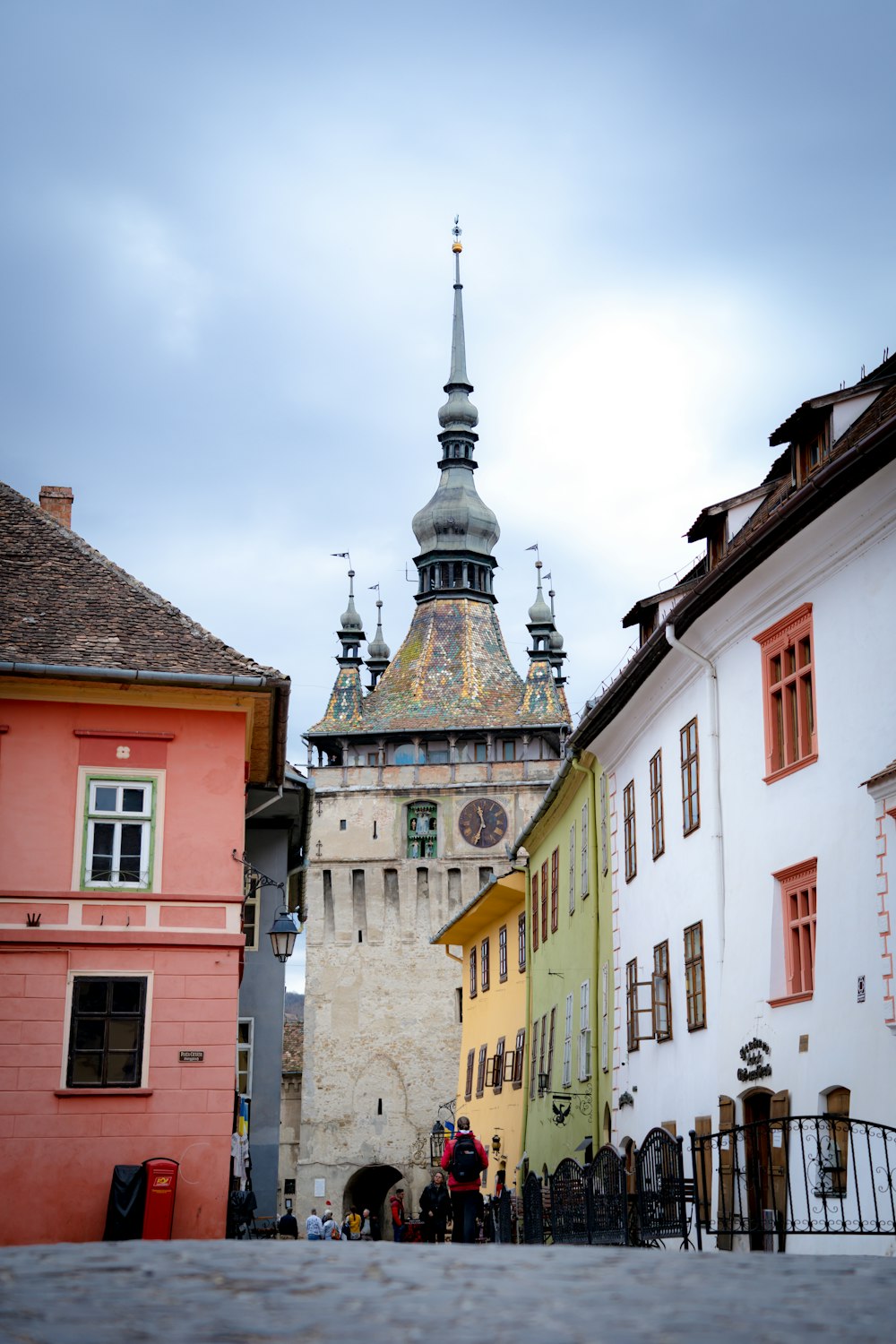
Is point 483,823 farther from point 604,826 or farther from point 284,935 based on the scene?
point 284,935

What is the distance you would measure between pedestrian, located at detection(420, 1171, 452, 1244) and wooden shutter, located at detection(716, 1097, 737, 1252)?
3.38 meters

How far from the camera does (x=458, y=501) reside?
296 ft

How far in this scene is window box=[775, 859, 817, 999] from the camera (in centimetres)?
1606

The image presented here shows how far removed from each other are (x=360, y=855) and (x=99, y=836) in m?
53.0

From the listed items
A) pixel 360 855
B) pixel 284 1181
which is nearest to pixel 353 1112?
pixel 284 1181

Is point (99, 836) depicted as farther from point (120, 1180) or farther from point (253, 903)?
point (253, 903)

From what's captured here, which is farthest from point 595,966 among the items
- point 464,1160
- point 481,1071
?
point 481,1071

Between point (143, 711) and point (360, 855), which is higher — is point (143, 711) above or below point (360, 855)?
below

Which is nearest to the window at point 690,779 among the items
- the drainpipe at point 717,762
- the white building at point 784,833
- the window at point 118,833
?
the white building at point 784,833

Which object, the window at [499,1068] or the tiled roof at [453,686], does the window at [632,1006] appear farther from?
the tiled roof at [453,686]

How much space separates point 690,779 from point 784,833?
363 centimetres

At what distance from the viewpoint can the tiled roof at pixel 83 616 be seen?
19844mm

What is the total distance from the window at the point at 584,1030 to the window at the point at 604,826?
2041 millimetres

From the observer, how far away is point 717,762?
1911cm
